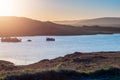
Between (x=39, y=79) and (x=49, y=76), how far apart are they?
325mm

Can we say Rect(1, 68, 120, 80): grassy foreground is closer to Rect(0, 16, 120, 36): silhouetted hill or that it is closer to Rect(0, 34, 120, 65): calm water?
Rect(0, 34, 120, 65): calm water

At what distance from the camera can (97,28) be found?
167500mm

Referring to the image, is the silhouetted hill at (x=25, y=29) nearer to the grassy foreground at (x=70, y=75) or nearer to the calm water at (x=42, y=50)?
the calm water at (x=42, y=50)

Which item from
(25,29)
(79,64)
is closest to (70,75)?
(79,64)

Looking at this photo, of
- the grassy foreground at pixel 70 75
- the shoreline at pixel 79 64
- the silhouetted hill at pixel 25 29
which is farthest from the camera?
the silhouetted hill at pixel 25 29

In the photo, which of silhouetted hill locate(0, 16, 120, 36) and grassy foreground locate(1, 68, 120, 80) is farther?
silhouetted hill locate(0, 16, 120, 36)

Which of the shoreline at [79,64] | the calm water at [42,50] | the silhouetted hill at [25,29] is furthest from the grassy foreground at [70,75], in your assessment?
the silhouetted hill at [25,29]

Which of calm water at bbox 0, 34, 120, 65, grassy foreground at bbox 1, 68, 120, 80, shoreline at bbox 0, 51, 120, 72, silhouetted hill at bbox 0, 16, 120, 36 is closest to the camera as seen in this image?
grassy foreground at bbox 1, 68, 120, 80

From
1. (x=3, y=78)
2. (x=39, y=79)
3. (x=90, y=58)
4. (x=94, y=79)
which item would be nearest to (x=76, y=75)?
(x=94, y=79)

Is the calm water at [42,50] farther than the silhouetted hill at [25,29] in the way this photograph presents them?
No

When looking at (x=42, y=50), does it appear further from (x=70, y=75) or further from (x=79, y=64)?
(x=70, y=75)

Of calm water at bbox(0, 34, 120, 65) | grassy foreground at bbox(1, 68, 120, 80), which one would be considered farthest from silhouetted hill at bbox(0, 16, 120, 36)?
grassy foreground at bbox(1, 68, 120, 80)

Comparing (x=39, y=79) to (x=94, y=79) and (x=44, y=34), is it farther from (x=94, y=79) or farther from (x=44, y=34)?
(x=44, y=34)

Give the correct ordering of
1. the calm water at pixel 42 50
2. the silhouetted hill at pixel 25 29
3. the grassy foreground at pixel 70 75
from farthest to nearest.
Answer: the silhouetted hill at pixel 25 29 → the calm water at pixel 42 50 → the grassy foreground at pixel 70 75
